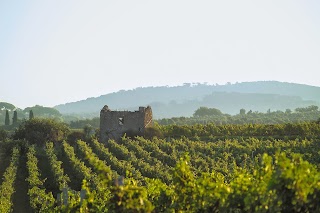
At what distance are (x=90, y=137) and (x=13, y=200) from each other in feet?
73.8

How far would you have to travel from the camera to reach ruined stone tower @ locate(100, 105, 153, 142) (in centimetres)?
5028

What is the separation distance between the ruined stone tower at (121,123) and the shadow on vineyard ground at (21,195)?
1224cm

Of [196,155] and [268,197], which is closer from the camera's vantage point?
[268,197]

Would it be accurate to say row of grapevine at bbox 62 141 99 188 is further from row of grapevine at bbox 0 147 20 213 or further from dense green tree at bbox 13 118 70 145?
dense green tree at bbox 13 118 70 145

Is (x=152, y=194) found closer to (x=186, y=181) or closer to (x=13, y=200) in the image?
(x=186, y=181)

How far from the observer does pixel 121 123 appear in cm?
5081

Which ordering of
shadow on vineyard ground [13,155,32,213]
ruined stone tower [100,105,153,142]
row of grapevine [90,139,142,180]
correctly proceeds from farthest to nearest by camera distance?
ruined stone tower [100,105,153,142]
row of grapevine [90,139,142,180]
shadow on vineyard ground [13,155,32,213]

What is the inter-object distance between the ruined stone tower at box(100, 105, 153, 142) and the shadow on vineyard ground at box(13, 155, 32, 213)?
40.1 feet

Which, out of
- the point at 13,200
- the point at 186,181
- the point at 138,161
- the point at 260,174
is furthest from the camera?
the point at 138,161

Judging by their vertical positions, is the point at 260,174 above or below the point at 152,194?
above

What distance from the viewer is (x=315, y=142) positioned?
4025cm

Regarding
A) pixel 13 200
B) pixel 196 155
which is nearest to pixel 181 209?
pixel 13 200

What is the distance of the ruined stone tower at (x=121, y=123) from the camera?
50.3 m

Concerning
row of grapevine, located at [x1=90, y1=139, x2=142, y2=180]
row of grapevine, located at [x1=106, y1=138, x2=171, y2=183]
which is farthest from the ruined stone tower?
row of grapevine, located at [x1=90, y1=139, x2=142, y2=180]
